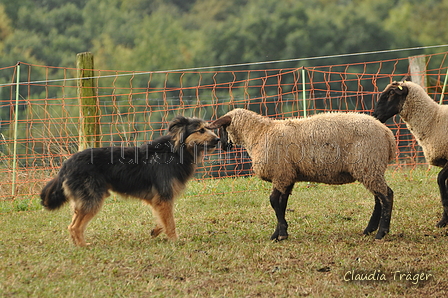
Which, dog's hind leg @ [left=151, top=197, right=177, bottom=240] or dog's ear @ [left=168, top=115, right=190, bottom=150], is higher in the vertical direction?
dog's ear @ [left=168, top=115, right=190, bottom=150]

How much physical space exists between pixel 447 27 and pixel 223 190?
28233 mm

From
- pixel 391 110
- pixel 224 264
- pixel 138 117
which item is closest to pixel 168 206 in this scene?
pixel 224 264

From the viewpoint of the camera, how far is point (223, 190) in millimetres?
8703

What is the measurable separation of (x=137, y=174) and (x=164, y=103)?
335 cm

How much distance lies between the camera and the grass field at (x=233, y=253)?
3.96m

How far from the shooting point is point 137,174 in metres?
5.52

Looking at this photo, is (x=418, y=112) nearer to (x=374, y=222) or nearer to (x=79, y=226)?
(x=374, y=222)

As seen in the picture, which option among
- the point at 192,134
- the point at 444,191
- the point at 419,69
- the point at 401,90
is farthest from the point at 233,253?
the point at 419,69

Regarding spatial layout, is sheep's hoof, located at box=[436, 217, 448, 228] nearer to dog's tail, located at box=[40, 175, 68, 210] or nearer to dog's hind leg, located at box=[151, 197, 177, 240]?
dog's hind leg, located at box=[151, 197, 177, 240]

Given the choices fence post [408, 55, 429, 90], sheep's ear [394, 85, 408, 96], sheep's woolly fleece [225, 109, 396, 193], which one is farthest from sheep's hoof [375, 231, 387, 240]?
fence post [408, 55, 429, 90]

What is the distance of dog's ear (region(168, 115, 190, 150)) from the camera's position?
5.71m

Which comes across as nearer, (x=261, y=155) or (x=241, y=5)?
(x=261, y=155)

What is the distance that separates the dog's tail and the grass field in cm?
44

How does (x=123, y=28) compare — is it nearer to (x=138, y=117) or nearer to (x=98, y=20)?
(x=98, y=20)
